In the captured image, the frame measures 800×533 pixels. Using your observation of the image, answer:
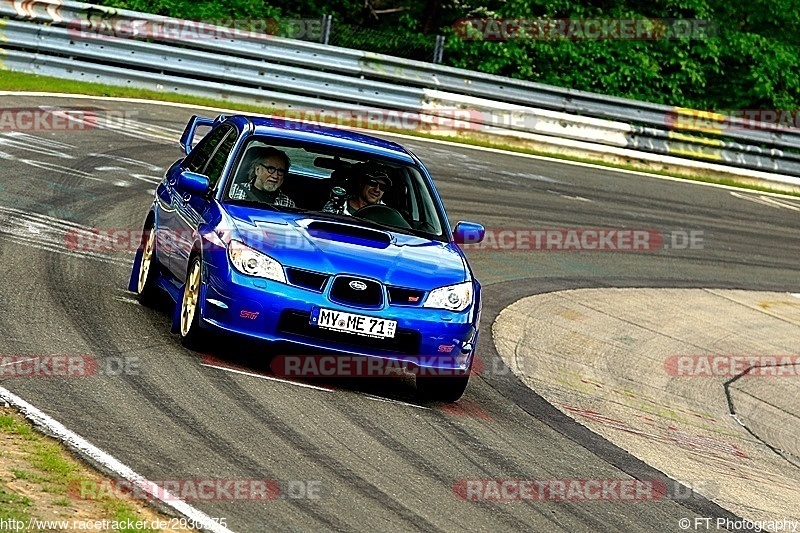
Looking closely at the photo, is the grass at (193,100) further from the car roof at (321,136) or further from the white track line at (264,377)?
the white track line at (264,377)

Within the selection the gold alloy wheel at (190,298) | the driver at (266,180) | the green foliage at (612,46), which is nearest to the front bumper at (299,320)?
the gold alloy wheel at (190,298)

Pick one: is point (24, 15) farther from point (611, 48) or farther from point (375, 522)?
point (375, 522)

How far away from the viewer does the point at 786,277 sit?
18578 millimetres

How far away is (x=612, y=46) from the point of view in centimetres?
2888

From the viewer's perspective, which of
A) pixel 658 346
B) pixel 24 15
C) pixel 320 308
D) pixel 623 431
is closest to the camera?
pixel 320 308

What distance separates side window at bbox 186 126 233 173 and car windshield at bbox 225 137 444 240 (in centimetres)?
53

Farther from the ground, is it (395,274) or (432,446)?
(395,274)

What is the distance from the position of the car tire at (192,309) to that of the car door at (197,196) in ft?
0.59

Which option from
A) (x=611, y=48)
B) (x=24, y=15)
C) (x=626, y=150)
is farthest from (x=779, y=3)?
(x=24, y=15)

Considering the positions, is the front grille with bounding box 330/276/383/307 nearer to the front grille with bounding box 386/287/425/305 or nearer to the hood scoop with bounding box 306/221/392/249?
the front grille with bounding box 386/287/425/305

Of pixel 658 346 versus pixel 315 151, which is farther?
pixel 658 346

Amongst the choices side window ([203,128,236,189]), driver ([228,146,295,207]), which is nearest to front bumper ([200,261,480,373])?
driver ([228,146,295,207])

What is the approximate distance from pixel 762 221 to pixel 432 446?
15.4 meters

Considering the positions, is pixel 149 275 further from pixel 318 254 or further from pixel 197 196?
pixel 318 254
